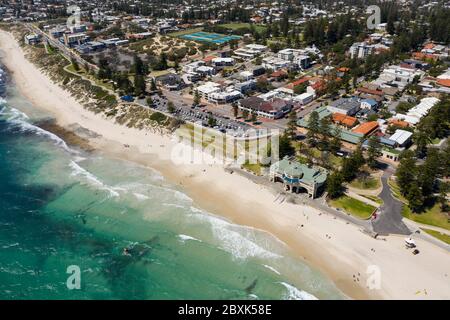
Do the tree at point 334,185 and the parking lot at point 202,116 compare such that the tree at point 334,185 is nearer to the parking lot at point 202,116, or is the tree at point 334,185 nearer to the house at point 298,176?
the house at point 298,176

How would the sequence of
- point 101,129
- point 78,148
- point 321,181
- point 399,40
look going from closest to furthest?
point 321,181 < point 78,148 < point 101,129 < point 399,40

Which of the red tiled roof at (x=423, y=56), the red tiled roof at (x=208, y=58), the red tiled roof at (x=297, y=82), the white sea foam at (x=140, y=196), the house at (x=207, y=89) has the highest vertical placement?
the red tiled roof at (x=208, y=58)

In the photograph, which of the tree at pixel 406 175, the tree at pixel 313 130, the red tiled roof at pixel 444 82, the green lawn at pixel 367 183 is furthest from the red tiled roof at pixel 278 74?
the tree at pixel 406 175

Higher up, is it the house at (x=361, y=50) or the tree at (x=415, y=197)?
the house at (x=361, y=50)

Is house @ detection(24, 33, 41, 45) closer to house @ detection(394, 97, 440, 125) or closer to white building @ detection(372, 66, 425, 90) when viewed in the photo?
white building @ detection(372, 66, 425, 90)

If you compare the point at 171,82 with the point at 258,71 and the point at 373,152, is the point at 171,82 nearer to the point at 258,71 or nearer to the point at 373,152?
the point at 258,71
